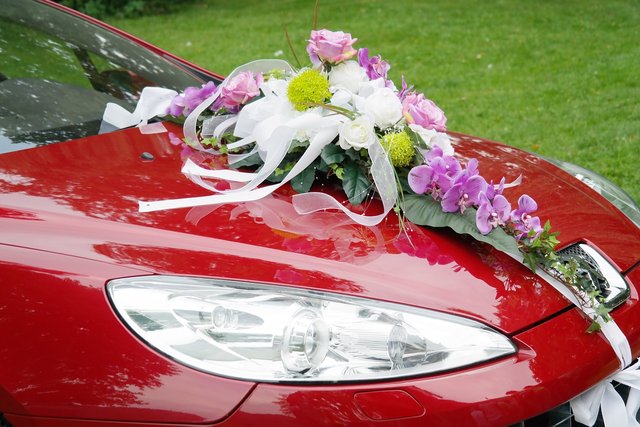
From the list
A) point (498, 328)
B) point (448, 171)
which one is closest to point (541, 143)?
point (448, 171)

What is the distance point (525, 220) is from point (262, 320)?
0.78m

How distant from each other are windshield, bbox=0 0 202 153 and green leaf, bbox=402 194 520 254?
1.09 meters

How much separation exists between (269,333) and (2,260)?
2.12ft

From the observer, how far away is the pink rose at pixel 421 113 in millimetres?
2529

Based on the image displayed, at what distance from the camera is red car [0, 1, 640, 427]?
5.65 feet

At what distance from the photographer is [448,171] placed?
2277 millimetres

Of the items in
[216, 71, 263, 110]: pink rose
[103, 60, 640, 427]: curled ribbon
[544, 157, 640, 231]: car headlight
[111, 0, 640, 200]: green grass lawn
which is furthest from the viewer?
[111, 0, 640, 200]: green grass lawn

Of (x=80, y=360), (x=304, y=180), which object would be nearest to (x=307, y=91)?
(x=304, y=180)

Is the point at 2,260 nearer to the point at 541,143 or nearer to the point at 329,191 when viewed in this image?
the point at 329,191

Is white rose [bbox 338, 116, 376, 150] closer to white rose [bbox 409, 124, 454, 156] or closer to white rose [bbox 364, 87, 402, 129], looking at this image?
white rose [bbox 364, 87, 402, 129]

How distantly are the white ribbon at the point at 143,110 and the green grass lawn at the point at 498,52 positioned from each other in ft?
5.89

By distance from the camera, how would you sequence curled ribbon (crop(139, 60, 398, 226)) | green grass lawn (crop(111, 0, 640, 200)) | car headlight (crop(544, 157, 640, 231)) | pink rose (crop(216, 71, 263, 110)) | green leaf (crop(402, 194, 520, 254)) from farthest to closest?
green grass lawn (crop(111, 0, 640, 200)) < car headlight (crop(544, 157, 640, 231)) < pink rose (crop(216, 71, 263, 110)) < curled ribbon (crop(139, 60, 398, 226)) < green leaf (crop(402, 194, 520, 254))

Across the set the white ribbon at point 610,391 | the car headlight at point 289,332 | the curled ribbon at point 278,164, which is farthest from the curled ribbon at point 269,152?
the white ribbon at point 610,391

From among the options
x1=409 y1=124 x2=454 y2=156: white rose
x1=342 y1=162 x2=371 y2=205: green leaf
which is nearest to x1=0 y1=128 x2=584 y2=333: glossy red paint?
x1=342 y1=162 x2=371 y2=205: green leaf
